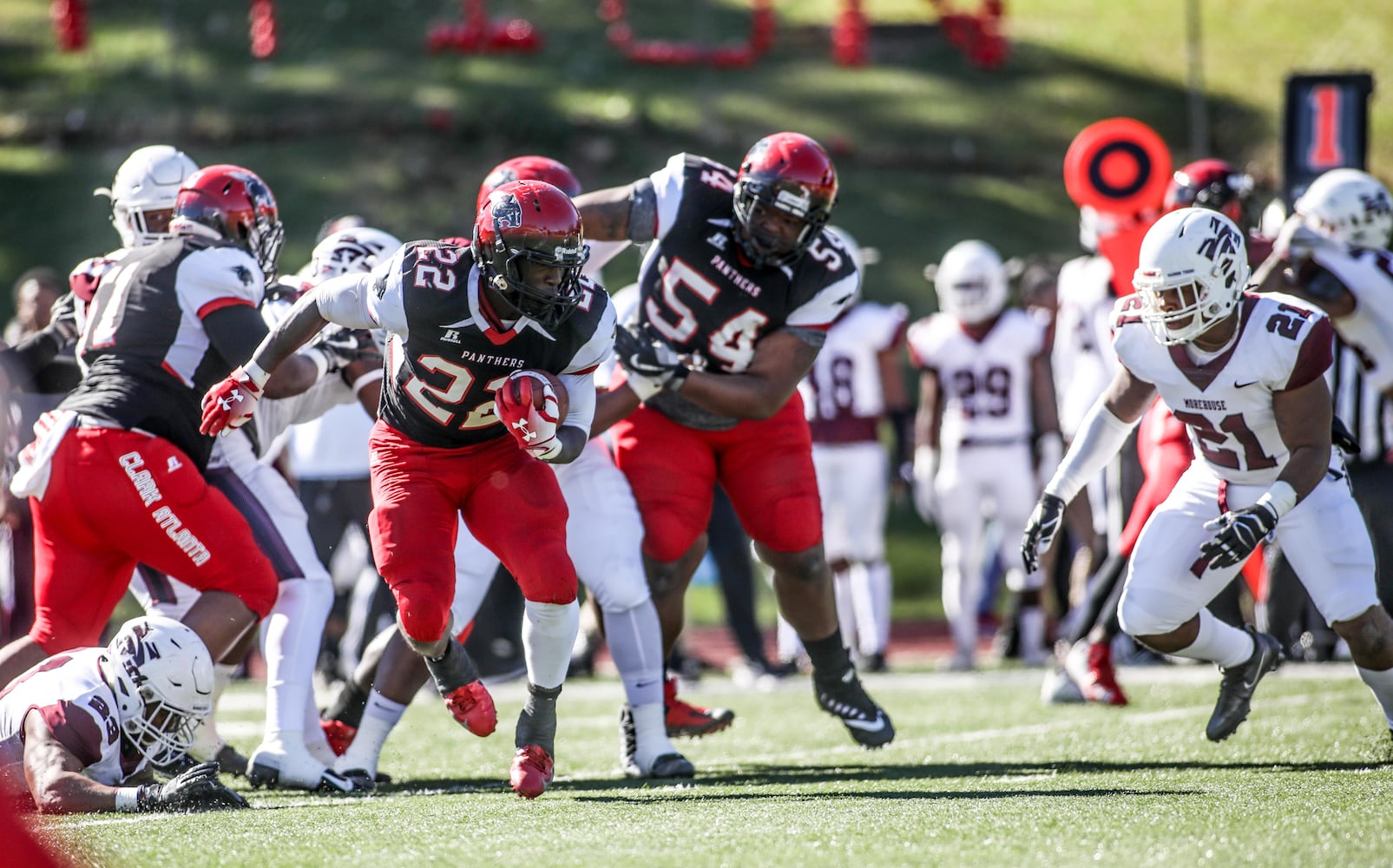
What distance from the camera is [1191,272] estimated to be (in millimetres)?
4523

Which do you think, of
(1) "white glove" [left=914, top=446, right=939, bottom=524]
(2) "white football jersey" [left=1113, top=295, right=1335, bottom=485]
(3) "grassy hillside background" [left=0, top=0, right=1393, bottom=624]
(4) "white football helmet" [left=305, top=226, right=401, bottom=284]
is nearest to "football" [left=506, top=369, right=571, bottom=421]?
(4) "white football helmet" [left=305, top=226, right=401, bottom=284]

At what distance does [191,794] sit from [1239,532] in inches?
115

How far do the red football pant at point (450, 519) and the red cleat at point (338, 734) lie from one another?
96 centimetres

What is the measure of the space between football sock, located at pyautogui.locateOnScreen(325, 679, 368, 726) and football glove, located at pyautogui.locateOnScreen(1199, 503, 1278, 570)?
8.62ft

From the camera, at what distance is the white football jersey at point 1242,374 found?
15.0 ft

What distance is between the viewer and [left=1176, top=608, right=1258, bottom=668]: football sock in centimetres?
489

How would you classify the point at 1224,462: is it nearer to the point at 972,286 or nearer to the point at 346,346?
the point at 346,346

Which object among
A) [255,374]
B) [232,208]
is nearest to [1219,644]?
[255,374]

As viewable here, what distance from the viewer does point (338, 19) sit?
22.5 metres

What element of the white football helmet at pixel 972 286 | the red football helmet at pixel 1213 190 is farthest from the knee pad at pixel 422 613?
the white football helmet at pixel 972 286

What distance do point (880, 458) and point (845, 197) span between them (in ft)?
34.5

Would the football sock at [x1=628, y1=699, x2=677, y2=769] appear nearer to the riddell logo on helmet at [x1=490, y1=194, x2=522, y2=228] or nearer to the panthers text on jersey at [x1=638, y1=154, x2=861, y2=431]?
the panthers text on jersey at [x1=638, y1=154, x2=861, y2=431]

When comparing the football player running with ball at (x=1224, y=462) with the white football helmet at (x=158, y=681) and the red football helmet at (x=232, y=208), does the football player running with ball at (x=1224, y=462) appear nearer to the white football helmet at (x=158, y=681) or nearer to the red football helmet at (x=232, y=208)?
the white football helmet at (x=158, y=681)

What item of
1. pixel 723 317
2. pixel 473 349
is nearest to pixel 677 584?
pixel 723 317
